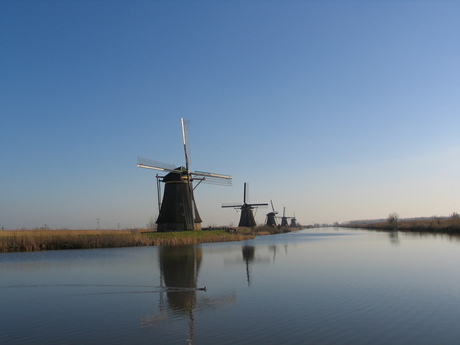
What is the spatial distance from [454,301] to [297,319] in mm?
4593

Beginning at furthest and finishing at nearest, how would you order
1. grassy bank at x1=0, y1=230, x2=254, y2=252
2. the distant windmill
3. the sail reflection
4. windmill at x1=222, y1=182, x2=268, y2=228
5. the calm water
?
the distant windmill → windmill at x1=222, y1=182, x2=268, y2=228 → grassy bank at x1=0, y1=230, x2=254, y2=252 → the sail reflection → the calm water

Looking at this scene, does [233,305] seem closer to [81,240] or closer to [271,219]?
[81,240]

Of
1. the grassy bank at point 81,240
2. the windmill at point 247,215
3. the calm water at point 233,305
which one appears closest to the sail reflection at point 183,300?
the calm water at point 233,305

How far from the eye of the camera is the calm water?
699 centimetres

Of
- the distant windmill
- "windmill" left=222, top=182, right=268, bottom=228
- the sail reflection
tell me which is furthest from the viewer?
the distant windmill

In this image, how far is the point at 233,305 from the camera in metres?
9.45

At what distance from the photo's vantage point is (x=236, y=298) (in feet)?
34.0

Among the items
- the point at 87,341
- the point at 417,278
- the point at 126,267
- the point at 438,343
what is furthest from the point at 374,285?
the point at 126,267

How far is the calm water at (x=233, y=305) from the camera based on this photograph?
22.9 feet

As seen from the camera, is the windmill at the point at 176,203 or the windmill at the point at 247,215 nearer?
the windmill at the point at 176,203

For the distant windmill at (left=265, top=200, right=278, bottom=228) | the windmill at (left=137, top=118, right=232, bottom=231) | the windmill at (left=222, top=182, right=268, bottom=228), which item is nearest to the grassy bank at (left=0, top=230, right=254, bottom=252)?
the windmill at (left=137, top=118, right=232, bottom=231)

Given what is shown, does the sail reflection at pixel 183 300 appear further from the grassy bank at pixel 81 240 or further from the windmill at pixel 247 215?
the windmill at pixel 247 215

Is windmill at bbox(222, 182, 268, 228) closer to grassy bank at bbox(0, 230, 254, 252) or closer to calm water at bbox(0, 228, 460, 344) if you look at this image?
grassy bank at bbox(0, 230, 254, 252)

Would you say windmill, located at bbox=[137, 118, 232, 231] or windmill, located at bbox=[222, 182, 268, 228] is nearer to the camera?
windmill, located at bbox=[137, 118, 232, 231]
